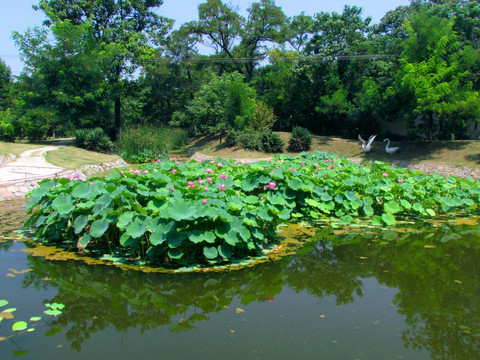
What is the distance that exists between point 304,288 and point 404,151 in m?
17.2

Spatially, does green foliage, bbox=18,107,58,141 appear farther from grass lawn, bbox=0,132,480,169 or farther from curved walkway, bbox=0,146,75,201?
curved walkway, bbox=0,146,75,201

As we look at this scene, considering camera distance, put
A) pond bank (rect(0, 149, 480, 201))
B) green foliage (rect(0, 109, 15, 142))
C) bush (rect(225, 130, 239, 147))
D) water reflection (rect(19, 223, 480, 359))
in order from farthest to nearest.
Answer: bush (rect(225, 130, 239, 147)) < green foliage (rect(0, 109, 15, 142)) < pond bank (rect(0, 149, 480, 201)) < water reflection (rect(19, 223, 480, 359))

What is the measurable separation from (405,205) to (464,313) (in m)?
3.54

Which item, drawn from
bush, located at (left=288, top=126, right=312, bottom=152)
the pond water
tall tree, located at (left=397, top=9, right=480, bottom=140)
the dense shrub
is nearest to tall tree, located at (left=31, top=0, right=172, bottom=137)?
the dense shrub

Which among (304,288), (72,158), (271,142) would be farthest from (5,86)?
(304,288)

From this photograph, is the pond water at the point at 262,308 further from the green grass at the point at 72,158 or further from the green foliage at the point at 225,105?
the green foliage at the point at 225,105

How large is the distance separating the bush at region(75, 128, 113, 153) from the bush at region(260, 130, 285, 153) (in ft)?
27.0

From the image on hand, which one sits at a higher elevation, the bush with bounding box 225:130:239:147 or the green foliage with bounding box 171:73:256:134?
the green foliage with bounding box 171:73:256:134

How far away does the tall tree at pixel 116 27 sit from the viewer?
23.1m

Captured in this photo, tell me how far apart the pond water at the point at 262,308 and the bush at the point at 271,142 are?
16143 millimetres

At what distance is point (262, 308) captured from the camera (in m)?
3.64

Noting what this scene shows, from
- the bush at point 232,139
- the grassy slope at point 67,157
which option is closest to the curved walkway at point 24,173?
the grassy slope at point 67,157

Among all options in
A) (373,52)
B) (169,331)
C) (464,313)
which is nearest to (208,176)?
(169,331)

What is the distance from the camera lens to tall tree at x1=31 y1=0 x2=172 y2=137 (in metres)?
23.1
